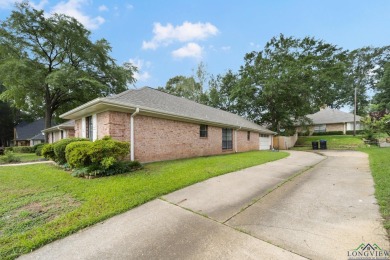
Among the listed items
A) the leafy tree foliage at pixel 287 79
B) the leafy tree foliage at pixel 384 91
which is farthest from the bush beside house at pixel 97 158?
the leafy tree foliage at pixel 384 91

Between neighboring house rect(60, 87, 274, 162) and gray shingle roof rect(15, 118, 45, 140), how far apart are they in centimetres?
2804

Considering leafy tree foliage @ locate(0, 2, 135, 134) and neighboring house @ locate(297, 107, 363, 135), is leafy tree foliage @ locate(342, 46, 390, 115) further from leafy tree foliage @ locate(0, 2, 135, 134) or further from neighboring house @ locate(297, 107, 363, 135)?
leafy tree foliage @ locate(0, 2, 135, 134)

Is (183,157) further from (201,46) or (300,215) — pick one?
(201,46)

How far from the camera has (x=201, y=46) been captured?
1911 centimetres

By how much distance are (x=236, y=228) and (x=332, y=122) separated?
3427 centimetres

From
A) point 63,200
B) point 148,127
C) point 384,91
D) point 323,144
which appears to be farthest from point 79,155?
point 384,91

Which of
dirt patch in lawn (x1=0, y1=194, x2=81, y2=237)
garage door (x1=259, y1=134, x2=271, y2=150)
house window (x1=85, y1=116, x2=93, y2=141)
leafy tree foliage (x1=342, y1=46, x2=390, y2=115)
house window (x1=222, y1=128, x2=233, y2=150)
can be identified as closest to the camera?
dirt patch in lawn (x1=0, y1=194, x2=81, y2=237)

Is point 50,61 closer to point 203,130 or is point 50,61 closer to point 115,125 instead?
point 115,125

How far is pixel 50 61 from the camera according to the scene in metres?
19.1

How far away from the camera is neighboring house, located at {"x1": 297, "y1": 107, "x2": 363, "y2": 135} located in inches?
1121

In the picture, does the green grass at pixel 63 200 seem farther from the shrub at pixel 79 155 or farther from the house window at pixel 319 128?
the house window at pixel 319 128

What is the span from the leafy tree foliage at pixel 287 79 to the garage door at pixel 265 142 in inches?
147

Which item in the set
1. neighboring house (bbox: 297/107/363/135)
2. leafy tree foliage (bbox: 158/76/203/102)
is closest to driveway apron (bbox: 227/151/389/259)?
leafy tree foliage (bbox: 158/76/203/102)

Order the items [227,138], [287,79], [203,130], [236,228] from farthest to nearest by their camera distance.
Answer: [287,79]
[227,138]
[203,130]
[236,228]
